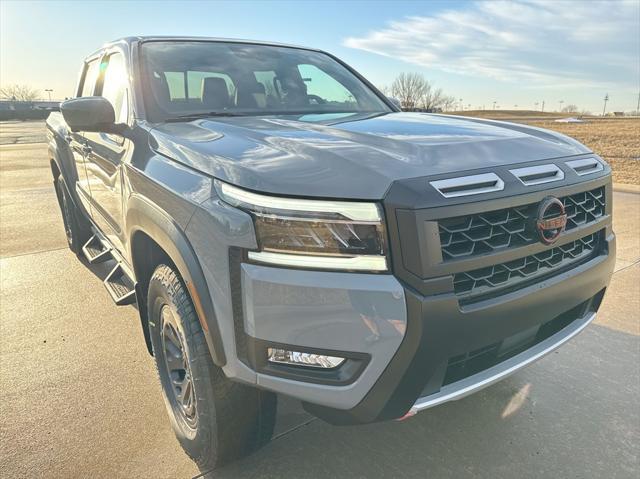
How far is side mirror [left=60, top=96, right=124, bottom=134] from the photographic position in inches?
98.3

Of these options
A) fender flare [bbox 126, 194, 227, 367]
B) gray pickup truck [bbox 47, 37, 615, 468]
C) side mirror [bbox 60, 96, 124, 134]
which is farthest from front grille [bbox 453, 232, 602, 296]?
side mirror [bbox 60, 96, 124, 134]

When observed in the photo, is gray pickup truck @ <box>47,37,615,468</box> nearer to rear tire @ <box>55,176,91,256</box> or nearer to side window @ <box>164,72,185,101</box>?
side window @ <box>164,72,185,101</box>

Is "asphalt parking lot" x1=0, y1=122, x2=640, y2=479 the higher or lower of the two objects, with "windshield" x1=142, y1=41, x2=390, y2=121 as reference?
lower

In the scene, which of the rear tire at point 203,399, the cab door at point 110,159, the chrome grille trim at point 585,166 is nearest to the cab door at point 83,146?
the cab door at point 110,159

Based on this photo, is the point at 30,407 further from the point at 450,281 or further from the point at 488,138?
the point at 488,138

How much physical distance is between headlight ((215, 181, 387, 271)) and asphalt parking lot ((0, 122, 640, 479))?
1.12 metres

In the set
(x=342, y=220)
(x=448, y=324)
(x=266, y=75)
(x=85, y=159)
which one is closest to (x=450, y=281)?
(x=448, y=324)

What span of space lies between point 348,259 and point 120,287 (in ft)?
7.05

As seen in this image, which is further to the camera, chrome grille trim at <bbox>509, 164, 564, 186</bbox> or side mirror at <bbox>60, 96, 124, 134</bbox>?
side mirror at <bbox>60, 96, 124, 134</bbox>

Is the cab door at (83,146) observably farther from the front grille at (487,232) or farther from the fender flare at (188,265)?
the front grille at (487,232)

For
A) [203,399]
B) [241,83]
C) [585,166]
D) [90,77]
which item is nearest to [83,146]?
[90,77]

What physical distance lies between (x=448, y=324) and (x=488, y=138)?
88cm

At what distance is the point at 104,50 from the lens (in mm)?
3609

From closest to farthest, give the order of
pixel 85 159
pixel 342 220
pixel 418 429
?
pixel 342 220 → pixel 418 429 → pixel 85 159
